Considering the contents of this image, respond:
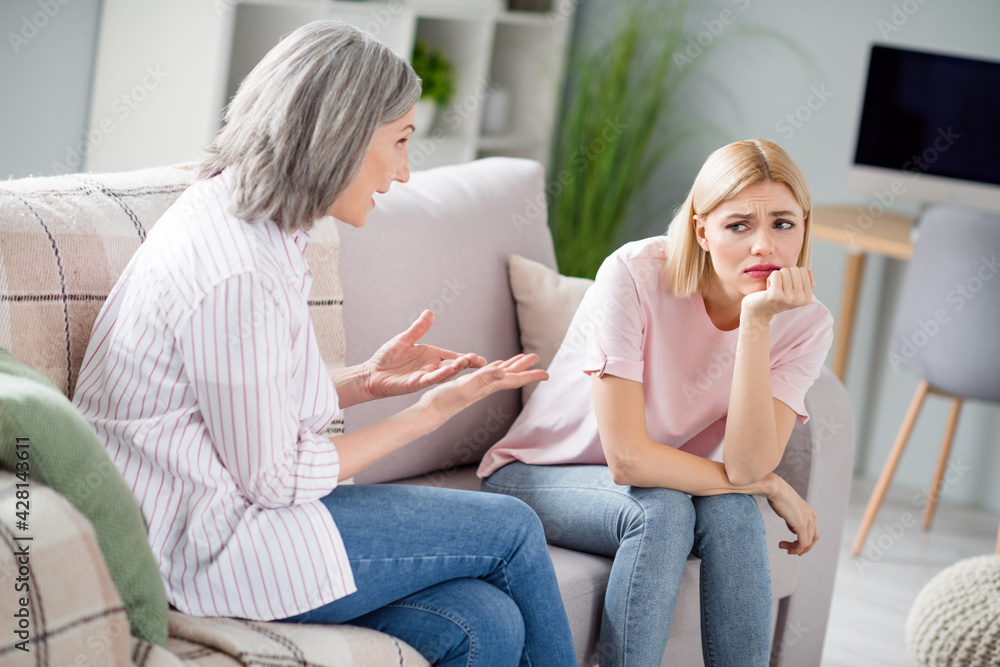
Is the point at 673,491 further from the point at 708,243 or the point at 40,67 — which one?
the point at 40,67

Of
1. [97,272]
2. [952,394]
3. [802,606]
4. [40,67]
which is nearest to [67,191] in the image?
[97,272]

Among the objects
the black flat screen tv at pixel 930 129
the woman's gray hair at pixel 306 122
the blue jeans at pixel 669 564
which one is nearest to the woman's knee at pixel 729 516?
the blue jeans at pixel 669 564

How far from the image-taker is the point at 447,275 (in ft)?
5.76

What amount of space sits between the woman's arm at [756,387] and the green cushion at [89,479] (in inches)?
32.2

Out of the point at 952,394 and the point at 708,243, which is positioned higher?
the point at 708,243

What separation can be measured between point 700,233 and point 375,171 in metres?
0.57

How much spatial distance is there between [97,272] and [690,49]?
2717mm

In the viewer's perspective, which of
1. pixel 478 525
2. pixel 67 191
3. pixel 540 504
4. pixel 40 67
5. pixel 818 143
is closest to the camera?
pixel 478 525

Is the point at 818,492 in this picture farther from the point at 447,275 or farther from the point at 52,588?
the point at 52,588

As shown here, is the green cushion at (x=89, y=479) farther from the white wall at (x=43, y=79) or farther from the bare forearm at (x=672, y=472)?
the white wall at (x=43, y=79)

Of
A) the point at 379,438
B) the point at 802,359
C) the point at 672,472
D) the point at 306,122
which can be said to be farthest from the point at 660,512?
the point at 306,122

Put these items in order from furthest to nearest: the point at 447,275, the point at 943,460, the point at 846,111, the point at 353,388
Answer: the point at 846,111, the point at 943,460, the point at 447,275, the point at 353,388

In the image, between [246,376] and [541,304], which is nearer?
[246,376]

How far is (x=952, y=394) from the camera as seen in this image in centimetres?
258
